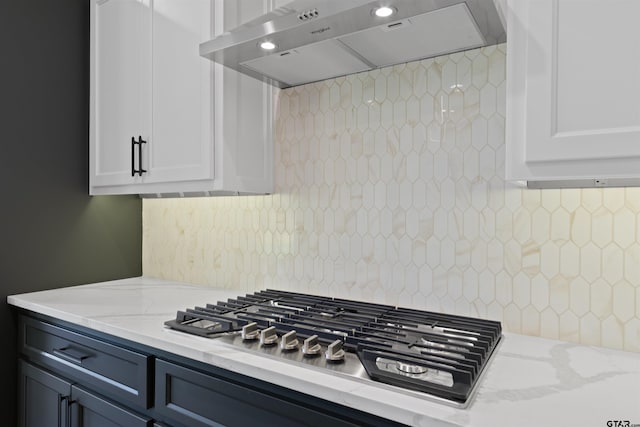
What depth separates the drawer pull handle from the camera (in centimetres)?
156

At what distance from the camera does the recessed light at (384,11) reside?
1.12m

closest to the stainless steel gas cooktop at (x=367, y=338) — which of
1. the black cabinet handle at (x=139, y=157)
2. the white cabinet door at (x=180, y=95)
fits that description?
the white cabinet door at (x=180, y=95)

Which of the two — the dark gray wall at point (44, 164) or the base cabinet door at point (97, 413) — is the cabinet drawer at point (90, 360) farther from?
the dark gray wall at point (44, 164)

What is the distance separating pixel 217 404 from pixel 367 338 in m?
0.44

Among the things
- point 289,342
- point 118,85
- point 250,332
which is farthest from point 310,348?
point 118,85

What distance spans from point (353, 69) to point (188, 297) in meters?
1.21

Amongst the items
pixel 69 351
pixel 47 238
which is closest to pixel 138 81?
pixel 47 238

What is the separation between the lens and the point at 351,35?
1.30 meters

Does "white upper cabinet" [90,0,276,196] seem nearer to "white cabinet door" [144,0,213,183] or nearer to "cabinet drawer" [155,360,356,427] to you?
"white cabinet door" [144,0,213,183]

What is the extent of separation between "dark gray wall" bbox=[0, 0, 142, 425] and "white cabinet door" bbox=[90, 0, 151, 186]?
0.09 meters

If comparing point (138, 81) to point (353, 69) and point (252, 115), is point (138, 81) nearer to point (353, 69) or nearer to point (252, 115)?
point (252, 115)

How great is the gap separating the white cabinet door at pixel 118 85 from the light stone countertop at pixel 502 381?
0.79 metres

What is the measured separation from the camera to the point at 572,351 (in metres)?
1.20

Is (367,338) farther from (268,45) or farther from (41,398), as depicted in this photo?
(41,398)
